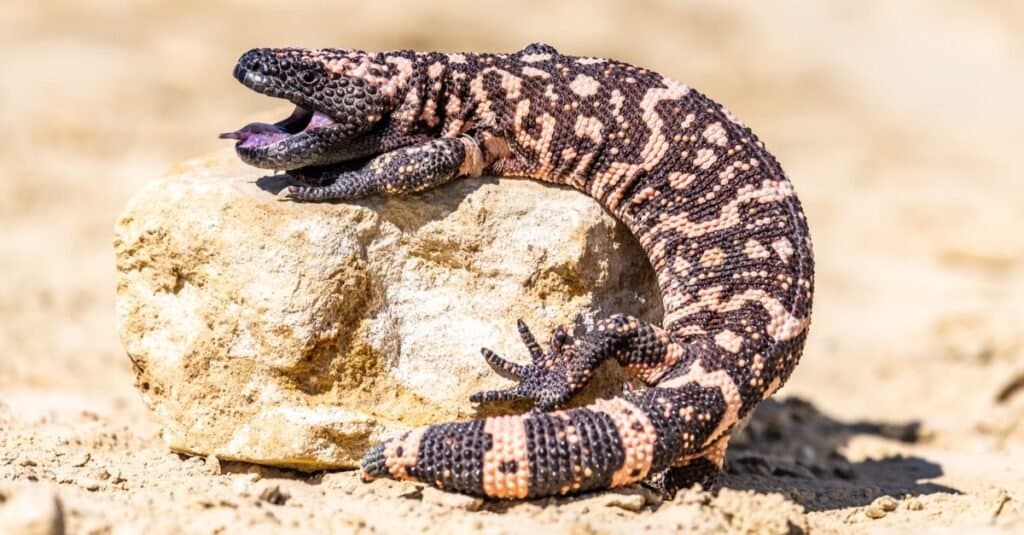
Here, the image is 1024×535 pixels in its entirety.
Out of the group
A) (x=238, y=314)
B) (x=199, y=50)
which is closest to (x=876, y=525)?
(x=238, y=314)

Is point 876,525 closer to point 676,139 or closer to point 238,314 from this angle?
point 676,139

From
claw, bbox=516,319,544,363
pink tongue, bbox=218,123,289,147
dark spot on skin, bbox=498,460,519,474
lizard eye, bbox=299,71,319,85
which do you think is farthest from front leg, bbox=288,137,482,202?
dark spot on skin, bbox=498,460,519,474

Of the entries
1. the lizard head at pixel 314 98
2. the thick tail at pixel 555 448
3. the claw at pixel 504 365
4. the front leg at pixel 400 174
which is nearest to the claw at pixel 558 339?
the claw at pixel 504 365

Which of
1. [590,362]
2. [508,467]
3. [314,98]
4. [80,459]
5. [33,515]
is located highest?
[314,98]

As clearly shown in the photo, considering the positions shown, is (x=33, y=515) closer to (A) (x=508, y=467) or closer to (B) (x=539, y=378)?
(A) (x=508, y=467)

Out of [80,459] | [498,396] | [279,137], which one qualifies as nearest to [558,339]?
[498,396]

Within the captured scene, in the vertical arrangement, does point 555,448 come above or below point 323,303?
below
